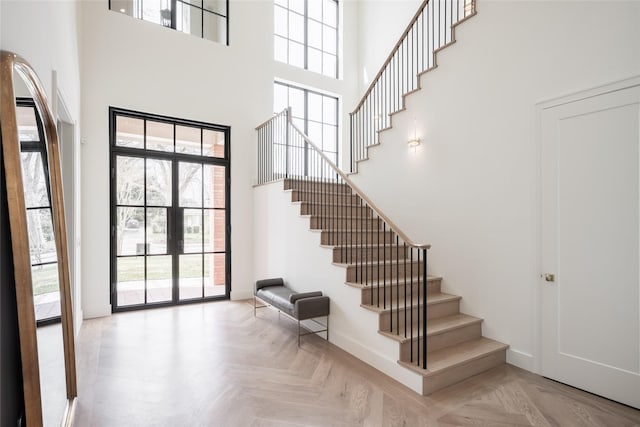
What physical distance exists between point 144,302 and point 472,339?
449cm

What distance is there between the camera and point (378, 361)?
127 inches

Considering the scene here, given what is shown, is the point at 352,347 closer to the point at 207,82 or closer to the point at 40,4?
the point at 40,4

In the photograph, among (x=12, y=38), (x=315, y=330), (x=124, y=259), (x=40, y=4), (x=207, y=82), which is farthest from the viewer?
(x=207, y=82)

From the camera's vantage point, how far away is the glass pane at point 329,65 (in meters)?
7.38

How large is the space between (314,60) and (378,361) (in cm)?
615

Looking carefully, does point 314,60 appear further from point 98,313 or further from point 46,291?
point 46,291

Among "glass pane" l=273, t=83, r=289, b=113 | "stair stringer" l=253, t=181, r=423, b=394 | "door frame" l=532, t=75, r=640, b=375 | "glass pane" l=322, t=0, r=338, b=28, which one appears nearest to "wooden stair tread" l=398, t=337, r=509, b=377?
"stair stringer" l=253, t=181, r=423, b=394

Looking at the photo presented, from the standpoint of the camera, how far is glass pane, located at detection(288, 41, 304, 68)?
22.6 ft

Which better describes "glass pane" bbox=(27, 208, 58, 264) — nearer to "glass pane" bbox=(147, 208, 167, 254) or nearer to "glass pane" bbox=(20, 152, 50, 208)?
"glass pane" bbox=(20, 152, 50, 208)

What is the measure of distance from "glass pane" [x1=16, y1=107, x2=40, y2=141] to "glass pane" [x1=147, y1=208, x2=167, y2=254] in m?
3.57

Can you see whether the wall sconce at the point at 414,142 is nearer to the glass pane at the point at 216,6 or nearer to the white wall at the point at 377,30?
the white wall at the point at 377,30

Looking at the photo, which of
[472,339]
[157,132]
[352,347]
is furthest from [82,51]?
[472,339]

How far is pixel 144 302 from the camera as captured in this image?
202 inches

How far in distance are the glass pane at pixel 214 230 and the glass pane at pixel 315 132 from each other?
99.8 inches
